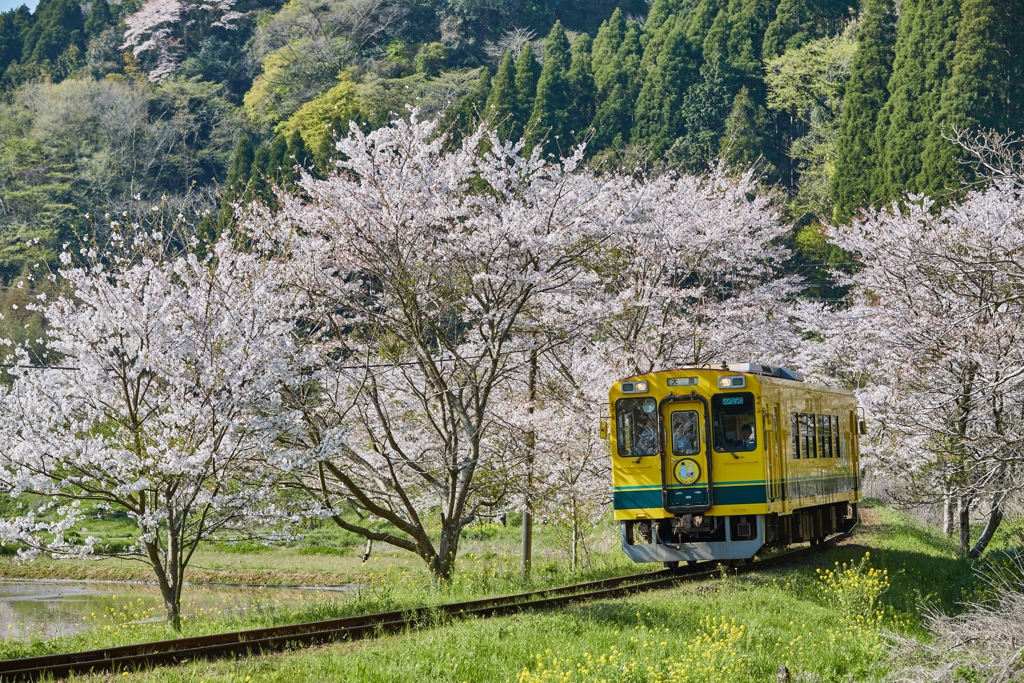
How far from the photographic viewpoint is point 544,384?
15.9 metres

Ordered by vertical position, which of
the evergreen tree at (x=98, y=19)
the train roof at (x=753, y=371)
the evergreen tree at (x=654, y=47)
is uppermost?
the evergreen tree at (x=98, y=19)

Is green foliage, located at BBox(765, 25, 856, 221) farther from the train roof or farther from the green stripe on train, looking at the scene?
the green stripe on train

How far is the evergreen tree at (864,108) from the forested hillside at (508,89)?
77 millimetres

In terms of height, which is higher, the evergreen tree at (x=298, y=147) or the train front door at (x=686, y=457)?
the evergreen tree at (x=298, y=147)

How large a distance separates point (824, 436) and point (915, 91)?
87.0 feet

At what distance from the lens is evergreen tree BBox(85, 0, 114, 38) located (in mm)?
68625

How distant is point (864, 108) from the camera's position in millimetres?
39875

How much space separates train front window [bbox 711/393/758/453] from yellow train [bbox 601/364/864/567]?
1cm

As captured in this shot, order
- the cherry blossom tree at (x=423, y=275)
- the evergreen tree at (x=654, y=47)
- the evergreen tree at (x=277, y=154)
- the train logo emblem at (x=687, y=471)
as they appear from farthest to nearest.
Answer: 1. the evergreen tree at (x=654, y=47)
2. the evergreen tree at (x=277, y=154)
3. the train logo emblem at (x=687, y=471)
4. the cherry blossom tree at (x=423, y=275)

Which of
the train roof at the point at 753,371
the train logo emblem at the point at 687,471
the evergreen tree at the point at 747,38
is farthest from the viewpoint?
the evergreen tree at the point at 747,38

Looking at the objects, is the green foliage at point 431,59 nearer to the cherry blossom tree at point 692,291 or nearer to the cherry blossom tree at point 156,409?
the cherry blossom tree at point 692,291

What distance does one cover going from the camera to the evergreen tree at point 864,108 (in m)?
38.0

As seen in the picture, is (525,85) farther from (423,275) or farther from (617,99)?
(423,275)

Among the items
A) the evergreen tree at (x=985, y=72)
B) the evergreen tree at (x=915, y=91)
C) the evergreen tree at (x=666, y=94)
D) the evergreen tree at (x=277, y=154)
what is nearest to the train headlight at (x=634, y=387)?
the evergreen tree at (x=915, y=91)
